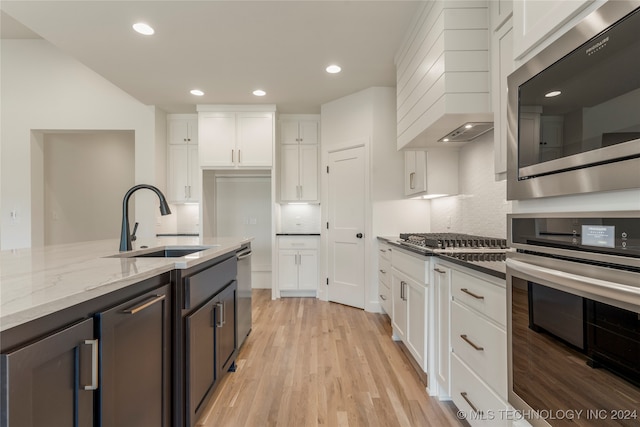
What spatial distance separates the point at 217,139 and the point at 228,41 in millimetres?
1729

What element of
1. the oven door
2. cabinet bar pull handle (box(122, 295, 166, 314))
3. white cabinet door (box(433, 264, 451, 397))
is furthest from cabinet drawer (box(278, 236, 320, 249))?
the oven door

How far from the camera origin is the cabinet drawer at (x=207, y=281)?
139 centimetres

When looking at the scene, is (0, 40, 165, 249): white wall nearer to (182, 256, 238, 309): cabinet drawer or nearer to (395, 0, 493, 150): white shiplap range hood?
(182, 256, 238, 309): cabinet drawer

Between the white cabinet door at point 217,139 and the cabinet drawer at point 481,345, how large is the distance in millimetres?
3529

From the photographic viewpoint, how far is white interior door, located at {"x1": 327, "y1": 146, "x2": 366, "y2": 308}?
3.74 m

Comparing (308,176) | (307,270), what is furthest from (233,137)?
(307,270)

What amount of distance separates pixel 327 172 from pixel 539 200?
3314 millimetres

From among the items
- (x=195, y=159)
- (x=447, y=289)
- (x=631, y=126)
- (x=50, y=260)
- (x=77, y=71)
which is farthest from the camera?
(x=195, y=159)

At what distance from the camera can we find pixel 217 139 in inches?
167

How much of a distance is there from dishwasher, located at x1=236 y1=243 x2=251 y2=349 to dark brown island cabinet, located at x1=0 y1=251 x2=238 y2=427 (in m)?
0.50

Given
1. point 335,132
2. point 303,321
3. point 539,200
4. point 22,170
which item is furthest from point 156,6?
point 22,170

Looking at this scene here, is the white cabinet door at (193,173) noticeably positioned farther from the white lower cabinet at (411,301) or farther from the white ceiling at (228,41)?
the white lower cabinet at (411,301)

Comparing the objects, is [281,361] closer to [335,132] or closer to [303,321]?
[303,321]

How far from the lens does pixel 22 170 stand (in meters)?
4.08
